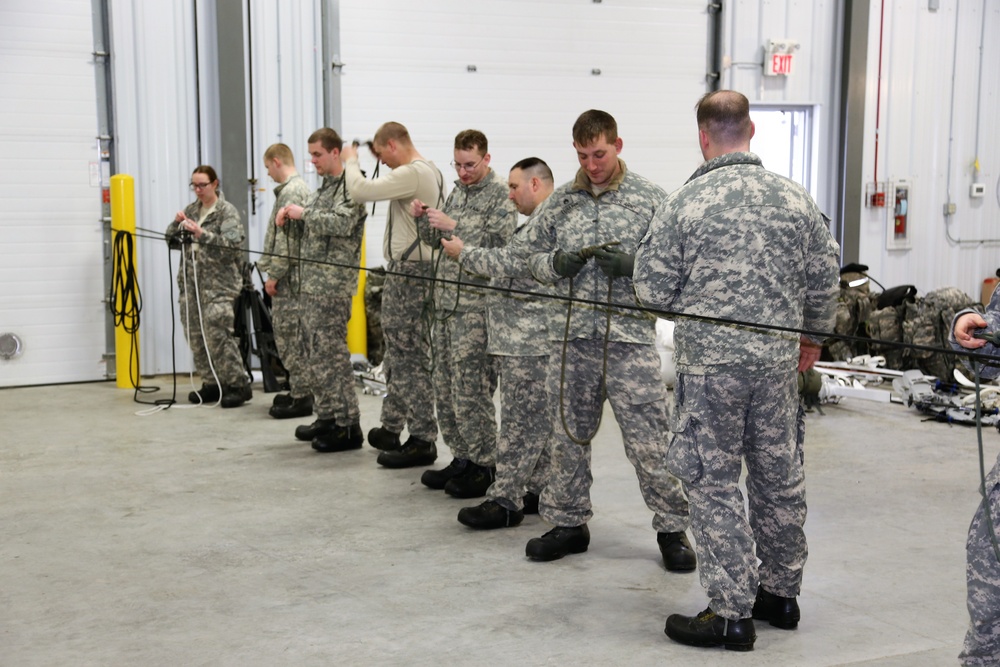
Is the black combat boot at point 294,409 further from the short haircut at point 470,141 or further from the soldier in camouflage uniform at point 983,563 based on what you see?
the soldier in camouflage uniform at point 983,563

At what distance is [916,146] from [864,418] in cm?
494

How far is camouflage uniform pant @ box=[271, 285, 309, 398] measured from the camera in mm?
7258

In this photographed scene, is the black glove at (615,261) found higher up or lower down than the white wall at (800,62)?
lower down

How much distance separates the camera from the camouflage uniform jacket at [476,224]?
204 inches

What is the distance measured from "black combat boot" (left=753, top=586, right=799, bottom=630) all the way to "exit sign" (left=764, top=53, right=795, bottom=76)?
7970 millimetres

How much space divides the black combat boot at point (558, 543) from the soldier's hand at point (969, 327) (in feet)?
6.57

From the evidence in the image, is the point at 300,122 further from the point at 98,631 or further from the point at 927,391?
the point at 98,631

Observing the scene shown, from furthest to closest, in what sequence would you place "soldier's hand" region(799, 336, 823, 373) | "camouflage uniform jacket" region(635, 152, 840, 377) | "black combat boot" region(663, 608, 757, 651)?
"soldier's hand" region(799, 336, 823, 373)
"black combat boot" region(663, 608, 757, 651)
"camouflage uniform jacket" region(635, 152, 840, 377)

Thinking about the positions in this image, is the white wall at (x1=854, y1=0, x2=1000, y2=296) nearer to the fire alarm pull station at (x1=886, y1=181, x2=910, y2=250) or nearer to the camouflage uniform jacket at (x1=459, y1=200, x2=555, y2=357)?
the fire alarm pull station at (x1=886, y1=181, x2=910, y2=250)

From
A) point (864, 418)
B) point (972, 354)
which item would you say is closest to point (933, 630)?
point (972, 354)

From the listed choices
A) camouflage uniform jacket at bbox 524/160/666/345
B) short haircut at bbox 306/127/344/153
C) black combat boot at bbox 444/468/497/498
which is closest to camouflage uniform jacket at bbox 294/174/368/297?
short haircut at bbox 306/127/344/153

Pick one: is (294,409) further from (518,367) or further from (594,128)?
(594,128)

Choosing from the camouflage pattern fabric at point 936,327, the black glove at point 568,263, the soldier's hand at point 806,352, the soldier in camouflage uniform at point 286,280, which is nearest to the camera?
the soldier's hand at point 806,352

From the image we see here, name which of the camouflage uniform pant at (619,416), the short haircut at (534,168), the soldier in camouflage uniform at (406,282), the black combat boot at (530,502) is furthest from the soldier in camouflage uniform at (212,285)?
the camouflage uniform pant at (619,416)
